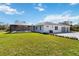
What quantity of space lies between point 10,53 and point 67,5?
10.4 ft

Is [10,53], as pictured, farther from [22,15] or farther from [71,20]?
[71,20]

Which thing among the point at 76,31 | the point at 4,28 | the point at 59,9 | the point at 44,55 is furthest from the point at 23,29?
the point at 44,55

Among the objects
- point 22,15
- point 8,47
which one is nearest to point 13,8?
point 22,15

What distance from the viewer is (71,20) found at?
8.55 meters

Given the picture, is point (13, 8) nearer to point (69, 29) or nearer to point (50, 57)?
point (50, 57)

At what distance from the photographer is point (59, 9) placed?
7.78m

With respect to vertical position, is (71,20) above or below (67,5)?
below

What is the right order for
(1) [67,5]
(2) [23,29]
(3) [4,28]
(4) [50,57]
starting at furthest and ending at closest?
(2) [23,29], (3) [4,28], (1) [67,5], (4) [50,57]

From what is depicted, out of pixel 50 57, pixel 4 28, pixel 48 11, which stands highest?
pixel 48 11

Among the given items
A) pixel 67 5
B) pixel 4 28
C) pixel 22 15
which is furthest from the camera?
pixel 4 28

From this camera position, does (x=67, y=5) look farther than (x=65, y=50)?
Yes

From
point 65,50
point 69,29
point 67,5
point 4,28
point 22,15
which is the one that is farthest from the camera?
point 69,29

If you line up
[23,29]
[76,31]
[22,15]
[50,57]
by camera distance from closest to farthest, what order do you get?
1. [50,57]
2. [22,15]
3. [76,31]
4. [23,29]

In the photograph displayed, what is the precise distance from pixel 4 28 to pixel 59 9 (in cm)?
348
